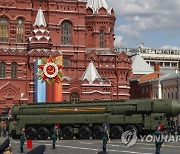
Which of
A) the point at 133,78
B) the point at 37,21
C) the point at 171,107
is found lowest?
the point at 171,107

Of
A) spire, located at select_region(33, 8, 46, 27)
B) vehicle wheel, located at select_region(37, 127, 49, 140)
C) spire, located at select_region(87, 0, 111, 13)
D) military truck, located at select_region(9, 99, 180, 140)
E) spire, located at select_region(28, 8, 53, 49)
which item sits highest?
spire, located at select_region(87, 0, 111, 13)

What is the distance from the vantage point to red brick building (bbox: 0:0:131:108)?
66312 millimetres

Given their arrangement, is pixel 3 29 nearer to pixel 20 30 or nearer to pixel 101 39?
pixel 20 30

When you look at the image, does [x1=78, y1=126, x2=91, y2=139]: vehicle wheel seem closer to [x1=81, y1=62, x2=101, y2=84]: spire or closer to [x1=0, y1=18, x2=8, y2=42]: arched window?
[x1=81, y1=62, x2=101, y2=84]: spire

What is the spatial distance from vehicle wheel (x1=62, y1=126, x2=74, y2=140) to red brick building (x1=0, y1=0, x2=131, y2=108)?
23007 mm

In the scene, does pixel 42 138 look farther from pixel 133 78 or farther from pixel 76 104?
pixel 133 78

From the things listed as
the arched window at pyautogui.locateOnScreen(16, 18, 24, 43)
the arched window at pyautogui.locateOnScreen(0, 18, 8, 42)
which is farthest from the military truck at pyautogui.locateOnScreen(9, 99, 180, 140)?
the arched window at pyautogui.locateOnScreen(16, 18, 24, 43)

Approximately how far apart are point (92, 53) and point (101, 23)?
644 centimetres

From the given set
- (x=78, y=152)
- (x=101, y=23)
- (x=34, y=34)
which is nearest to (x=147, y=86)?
(x=101, y=23)

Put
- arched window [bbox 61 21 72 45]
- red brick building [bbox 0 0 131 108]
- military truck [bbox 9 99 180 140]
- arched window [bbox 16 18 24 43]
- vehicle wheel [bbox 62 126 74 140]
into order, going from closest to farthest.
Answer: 1. military truck [bbox 9 99 180 140]
2. vehicle wheel [bbox 62 126 74 140]
3. red brick building [bbox 0 0 131 108]
4. arched window [bbox 16 18 24 43]
5. arched window [bbox 61 21 72 45]

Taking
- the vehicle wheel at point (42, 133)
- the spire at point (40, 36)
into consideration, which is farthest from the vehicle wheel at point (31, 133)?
the spire at point (40, 36)

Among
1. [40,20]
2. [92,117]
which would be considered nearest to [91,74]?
[40,20]

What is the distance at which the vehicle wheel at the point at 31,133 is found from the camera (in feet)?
144

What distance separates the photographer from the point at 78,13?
72.2 meters
